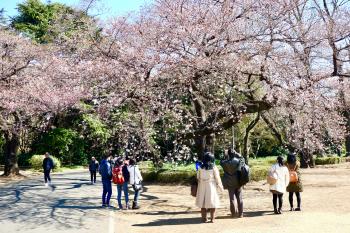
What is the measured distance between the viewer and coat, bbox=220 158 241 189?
34.2 feet

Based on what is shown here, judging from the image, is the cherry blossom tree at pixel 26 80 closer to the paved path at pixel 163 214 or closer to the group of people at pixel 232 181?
the paved path at pixel 163 214

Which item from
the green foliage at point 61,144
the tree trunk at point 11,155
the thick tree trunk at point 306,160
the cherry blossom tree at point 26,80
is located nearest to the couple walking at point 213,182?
the cherry blossom tree at point 26,80

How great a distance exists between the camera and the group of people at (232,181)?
33.0ft

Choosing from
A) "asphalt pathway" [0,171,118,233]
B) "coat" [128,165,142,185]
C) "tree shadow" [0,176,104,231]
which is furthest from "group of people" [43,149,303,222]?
"tree shadow" [0,176,104,231]

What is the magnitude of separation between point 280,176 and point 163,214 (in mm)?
3447

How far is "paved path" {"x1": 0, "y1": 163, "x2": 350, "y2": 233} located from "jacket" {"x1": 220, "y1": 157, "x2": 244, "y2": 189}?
0.84 meters

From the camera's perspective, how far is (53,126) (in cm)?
3669

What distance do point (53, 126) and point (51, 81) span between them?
14.3 m

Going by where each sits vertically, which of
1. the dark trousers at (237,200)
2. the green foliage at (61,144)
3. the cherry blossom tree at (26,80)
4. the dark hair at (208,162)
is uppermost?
the cherry blossom tree at (26,80)

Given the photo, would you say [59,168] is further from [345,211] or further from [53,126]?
[345,211]

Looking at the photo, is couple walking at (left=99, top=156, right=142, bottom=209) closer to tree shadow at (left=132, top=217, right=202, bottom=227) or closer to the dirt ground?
the dirt ground

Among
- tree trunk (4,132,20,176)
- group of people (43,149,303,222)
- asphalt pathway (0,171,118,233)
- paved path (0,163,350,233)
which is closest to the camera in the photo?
paved path (0,163,350,233)

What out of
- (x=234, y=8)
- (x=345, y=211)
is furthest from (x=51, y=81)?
(x=345, y=211)

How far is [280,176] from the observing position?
10.6m
